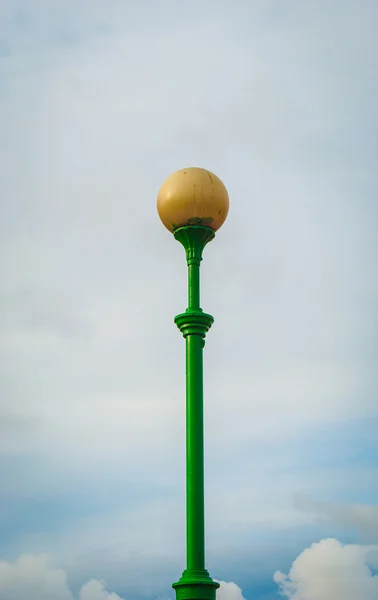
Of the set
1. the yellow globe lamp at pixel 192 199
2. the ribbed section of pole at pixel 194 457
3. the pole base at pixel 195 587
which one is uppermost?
the yellow globe lamp at pixel 192 199

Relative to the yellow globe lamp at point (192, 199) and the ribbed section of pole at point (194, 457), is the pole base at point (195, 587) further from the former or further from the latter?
the yellow globe lamp at point (192, 199)

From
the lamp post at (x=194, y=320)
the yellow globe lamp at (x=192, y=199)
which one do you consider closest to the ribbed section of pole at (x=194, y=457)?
the lamp post at (x=194, y=320)

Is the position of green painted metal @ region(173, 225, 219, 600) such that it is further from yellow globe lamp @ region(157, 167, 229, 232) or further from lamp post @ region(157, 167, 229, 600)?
yellow globe lamp @ region(157, 167, 229, 232)

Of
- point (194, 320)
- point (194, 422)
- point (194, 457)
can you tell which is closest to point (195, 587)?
point (194, 457)

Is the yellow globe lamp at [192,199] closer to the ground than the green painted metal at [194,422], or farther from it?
A: farther from it

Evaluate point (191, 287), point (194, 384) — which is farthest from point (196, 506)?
point (191, 287)

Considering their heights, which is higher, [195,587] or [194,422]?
[194,422]

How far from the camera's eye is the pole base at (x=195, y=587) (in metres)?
8.73

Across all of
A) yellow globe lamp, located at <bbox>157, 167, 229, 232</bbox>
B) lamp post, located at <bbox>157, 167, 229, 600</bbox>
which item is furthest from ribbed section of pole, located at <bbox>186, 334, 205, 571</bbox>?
yellow globe lamp, located at <bbox>157, 167, 229, 232</bbox>

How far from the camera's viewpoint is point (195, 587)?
28.7ft

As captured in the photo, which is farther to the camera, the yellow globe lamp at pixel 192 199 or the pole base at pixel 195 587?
the yellow globe lamp at pixel 192 199

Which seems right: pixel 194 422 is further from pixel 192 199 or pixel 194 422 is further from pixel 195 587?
pixel 192 199

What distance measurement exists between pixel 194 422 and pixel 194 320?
3.39ft

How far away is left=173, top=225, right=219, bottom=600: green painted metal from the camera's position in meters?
8.84
